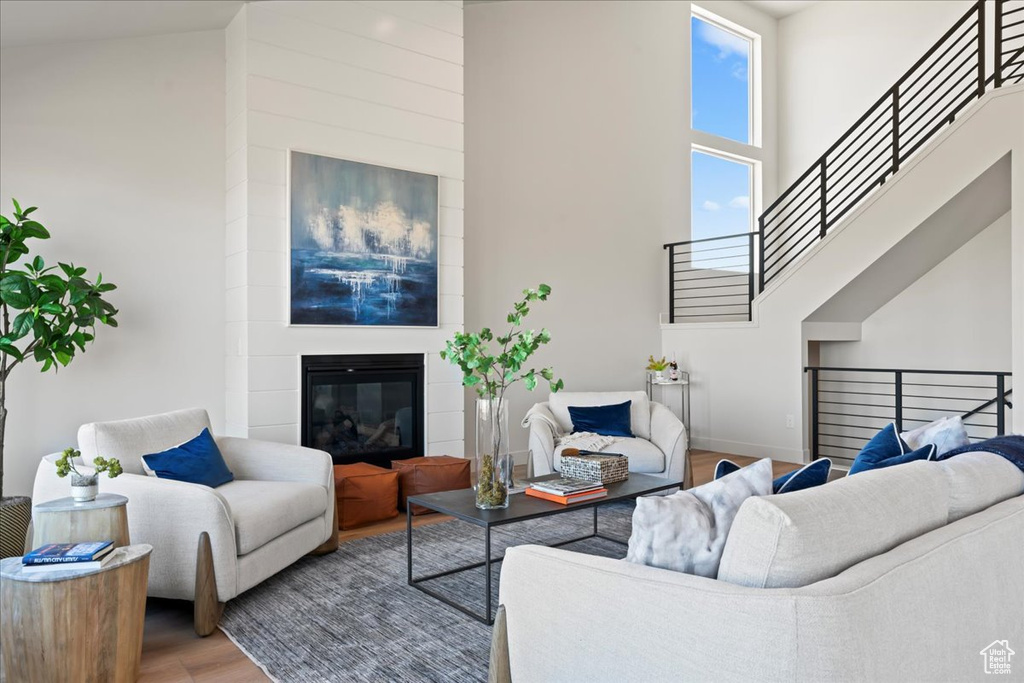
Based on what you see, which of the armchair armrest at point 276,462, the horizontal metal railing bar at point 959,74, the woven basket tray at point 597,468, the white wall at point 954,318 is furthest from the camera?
the white wall at point 954,318

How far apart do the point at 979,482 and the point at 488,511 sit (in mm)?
1795

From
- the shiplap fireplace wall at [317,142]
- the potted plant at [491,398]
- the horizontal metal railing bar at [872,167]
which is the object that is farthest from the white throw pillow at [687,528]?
the horizontal metal railing bar at [872,167]

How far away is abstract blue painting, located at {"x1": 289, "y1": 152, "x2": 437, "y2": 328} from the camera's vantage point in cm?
485

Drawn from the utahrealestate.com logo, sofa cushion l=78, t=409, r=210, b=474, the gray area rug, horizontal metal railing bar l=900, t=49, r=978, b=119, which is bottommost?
the gray area rug

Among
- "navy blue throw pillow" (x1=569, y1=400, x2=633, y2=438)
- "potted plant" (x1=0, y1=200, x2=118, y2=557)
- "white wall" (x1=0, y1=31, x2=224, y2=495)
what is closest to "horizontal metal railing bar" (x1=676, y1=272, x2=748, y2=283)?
"navy blue throw pillow" (x1=569, y1=400, x2=633, y2=438)

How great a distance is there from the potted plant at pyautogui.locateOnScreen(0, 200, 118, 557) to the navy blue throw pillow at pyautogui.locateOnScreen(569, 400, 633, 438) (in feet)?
10.1

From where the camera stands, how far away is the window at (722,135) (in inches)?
320

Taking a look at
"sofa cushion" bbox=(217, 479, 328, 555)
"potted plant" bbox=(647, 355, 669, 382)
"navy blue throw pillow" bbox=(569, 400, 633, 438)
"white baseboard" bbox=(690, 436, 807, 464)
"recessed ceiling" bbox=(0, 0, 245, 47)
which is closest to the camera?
"sofa cushion" bbox=(217, 479, 328, 555)

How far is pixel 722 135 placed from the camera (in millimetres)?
8406

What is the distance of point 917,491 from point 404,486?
138 inches

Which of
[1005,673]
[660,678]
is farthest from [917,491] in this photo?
[660,678]

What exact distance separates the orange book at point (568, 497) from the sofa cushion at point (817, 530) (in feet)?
5.41

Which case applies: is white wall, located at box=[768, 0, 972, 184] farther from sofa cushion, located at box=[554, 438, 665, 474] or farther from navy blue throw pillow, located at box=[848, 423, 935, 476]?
navy blue throw pillow, located at box=[848, 423, 935, 476]

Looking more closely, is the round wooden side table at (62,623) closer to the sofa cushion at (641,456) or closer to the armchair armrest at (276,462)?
the armchair armrest at (276,462)
